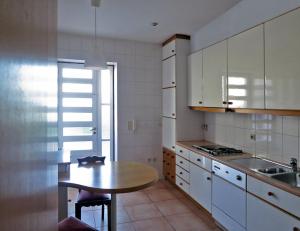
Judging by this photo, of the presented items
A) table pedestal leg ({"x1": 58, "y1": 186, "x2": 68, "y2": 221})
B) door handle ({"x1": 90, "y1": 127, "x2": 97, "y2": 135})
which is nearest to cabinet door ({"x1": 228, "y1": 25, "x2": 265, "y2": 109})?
table pedestal leg ({"x1": 58, "y1": 186, "x2": 68, "y2": 221})

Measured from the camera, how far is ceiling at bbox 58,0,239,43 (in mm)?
2791

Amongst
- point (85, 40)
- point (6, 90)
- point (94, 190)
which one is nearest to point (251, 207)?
point (94, 190)

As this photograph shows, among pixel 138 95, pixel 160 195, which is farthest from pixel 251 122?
pixel 138 95

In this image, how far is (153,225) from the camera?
2.81 metres

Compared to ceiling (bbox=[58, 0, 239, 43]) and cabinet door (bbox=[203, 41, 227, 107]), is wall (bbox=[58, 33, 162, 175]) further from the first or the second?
cabinet door (bbox=[203, 41, 227, 107])

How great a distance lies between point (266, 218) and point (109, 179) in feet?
4.47

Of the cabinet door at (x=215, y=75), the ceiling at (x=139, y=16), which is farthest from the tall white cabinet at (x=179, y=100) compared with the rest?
the cabinet door at (x=215, y=75)

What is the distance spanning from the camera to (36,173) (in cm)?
36

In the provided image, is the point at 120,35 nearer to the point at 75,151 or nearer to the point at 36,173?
the point at 75,151

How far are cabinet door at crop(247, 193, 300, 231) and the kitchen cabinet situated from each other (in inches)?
71.9

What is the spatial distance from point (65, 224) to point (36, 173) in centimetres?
158

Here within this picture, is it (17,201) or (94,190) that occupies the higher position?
(17,201)

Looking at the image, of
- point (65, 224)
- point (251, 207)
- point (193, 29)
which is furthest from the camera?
point (193, 29)

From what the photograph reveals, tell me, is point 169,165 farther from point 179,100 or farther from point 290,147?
point 290,147
